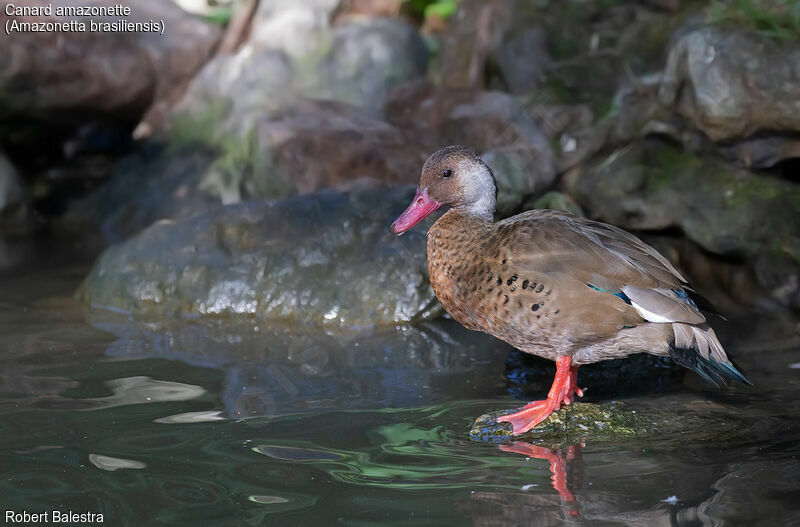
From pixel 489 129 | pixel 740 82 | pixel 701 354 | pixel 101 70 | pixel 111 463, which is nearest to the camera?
pixel 111 463

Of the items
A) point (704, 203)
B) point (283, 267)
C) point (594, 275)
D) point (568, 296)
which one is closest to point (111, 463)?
point (568, 296)

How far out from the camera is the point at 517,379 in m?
4.90

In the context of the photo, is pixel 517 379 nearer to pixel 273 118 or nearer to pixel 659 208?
pixel 659 208

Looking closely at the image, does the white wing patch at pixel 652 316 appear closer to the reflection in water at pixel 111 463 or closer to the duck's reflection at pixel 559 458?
the duck's reflection at pixel 559 458

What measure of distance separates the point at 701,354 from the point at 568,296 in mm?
632

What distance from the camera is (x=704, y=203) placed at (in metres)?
6.44

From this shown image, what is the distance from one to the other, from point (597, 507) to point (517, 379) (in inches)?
62.4

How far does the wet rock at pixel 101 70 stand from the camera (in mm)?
8180

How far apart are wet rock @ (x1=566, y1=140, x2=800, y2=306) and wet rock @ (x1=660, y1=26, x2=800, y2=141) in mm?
387

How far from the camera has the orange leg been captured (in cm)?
404

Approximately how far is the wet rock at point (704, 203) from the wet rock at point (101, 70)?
14.0 ft

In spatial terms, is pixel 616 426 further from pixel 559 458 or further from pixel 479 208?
pixel 479 208

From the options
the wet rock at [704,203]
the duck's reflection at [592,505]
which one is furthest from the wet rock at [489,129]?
the duck's reflection at [592,505]

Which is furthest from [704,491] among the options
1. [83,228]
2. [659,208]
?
[83,228]
